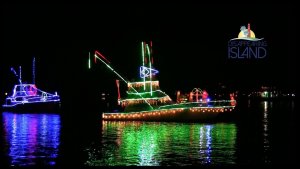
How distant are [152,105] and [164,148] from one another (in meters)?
22.0

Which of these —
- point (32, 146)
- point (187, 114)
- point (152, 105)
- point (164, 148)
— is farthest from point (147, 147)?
point (152, 105)

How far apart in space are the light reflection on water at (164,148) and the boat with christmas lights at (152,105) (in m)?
9.38

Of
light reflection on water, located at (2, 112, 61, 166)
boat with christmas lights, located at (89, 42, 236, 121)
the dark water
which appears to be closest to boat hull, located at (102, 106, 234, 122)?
boat with christmas lights, located at (89, 42, 236, 121)

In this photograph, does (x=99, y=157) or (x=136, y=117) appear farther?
→ (x=136, y=117)

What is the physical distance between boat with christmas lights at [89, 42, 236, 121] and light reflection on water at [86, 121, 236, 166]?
9379mm

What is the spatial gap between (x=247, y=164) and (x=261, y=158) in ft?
6.76

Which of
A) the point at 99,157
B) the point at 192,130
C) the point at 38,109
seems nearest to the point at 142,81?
the point at 192,130

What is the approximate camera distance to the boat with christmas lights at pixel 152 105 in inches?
1789

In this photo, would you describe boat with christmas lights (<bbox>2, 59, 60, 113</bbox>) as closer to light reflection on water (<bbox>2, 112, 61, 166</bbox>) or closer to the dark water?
light reflection on water (<bbox>2, 112, 61, 166</bbox>)

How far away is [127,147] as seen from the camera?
26.5 m

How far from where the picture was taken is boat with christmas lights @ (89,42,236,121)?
4544cm

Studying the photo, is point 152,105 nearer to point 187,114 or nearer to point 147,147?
point 187,114

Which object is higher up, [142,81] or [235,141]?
[142,81]

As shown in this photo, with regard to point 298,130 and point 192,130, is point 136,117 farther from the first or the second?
point 298,130
